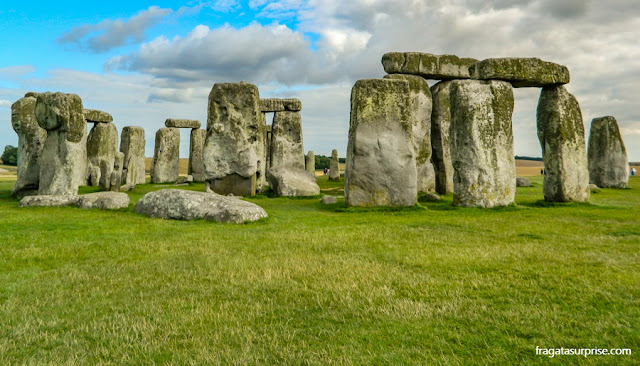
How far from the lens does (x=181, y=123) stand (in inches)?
1013

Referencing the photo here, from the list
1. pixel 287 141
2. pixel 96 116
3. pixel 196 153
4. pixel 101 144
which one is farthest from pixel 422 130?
pixel 196 153

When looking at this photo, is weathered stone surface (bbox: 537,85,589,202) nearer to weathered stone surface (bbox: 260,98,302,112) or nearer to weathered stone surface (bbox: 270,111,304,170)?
weathered stone surface (bbox: 270,111,304,170)

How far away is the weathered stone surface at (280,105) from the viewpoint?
781 inches

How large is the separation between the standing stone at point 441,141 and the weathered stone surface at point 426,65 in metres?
0.56

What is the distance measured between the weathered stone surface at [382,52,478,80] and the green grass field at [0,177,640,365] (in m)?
9.48

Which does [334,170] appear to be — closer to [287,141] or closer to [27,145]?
[287,141]

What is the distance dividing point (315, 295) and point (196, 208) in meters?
5.56

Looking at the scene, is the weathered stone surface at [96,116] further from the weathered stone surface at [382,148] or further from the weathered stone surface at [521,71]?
the weathered stone surface at [521,71]

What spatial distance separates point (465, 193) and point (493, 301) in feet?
23.8

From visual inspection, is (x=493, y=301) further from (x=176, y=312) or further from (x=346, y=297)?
(x=176, y=312)

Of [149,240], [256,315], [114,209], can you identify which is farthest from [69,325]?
[114,209]

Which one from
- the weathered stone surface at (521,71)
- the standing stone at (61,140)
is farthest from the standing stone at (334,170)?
the standing stone at (61,140)

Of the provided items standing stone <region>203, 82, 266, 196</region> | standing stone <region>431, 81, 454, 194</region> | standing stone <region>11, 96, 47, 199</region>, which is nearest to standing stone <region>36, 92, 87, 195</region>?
standing stone <region>11, 96, 47, 199</region>

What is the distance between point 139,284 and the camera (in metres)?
4.49
